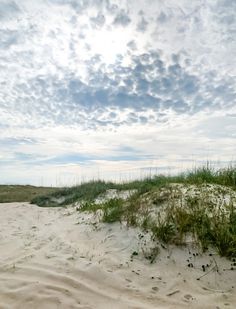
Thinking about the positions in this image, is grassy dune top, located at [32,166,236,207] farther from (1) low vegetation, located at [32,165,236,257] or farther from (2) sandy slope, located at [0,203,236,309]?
(2) sandy slope, located at [0,203,236,309]

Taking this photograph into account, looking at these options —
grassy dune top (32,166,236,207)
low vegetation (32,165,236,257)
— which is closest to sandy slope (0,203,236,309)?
low vegetation (32,165,236,257)

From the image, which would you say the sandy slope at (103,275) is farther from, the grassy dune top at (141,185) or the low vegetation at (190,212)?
the grassy dune top at (141,185)

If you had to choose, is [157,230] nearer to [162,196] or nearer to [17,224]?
[162,196]

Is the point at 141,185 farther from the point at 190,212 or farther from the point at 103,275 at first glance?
the point at 103,275

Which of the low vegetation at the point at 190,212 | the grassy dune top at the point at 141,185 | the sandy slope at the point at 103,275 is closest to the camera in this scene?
the sandy slope at the point at 103,275

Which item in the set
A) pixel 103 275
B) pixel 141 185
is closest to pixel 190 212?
Result: pixel 103 275

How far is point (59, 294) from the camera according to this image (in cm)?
381

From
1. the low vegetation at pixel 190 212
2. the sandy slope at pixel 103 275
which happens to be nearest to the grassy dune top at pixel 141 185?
the low vegetation at pixel 190 212

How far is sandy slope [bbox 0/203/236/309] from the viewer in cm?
377

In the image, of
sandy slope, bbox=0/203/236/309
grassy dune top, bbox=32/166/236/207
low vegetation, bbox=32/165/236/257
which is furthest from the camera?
grassy dune top, bbox=32/166/236/207

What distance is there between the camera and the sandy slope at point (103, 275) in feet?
12.4

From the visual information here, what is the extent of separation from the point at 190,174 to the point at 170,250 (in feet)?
15.5

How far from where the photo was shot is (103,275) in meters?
4.50

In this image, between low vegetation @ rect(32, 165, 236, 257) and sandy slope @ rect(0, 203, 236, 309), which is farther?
low vegetation @ rect(32, 165, 236, 257)
